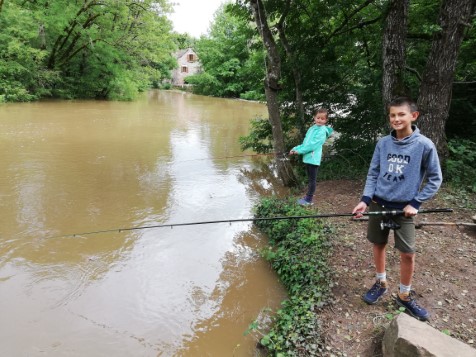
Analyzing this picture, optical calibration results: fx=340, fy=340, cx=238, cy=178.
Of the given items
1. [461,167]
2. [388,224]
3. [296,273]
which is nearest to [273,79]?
[461,167]

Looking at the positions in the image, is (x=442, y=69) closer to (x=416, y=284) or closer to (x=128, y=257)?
(x=416, y=284)

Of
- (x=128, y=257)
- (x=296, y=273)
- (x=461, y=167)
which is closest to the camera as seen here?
(x=296, y=273)

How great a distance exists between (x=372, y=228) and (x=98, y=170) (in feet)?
22.9

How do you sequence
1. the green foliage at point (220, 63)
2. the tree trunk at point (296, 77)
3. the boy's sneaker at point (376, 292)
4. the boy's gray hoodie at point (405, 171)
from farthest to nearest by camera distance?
1. the green foliage at point (220, 63)
2. the tree trunk at point (296, 77)
3. the boy's sneaker at point (376, 292)
4. the boy's gray hoodie at point (405, 171)

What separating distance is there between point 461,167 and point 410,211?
4.16m

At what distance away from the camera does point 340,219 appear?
520 cm

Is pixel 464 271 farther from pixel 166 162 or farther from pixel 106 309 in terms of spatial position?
pixel 166 162

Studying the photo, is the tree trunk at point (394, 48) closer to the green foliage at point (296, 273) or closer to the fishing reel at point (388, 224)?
the green foliage at point (296, 273)

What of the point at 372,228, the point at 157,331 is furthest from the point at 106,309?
the point at 372,228

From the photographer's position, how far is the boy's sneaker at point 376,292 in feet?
10.7

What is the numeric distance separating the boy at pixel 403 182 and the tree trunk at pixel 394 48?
11.5 ft

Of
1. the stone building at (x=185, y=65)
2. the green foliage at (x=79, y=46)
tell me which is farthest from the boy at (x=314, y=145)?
the stone building at (x=185, y=65)

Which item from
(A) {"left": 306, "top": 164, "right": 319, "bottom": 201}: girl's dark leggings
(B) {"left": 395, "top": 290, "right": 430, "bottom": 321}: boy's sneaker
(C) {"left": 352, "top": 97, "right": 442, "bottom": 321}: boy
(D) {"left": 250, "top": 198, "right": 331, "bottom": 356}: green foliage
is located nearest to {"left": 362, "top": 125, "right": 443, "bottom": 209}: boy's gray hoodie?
(C) {"left": 352, "top": 97, "right": 442, "bottom": 321}: boy

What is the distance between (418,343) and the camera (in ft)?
7.66
